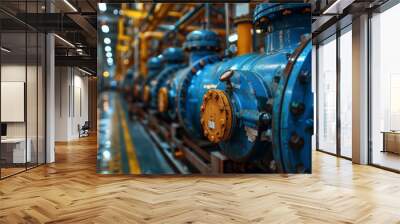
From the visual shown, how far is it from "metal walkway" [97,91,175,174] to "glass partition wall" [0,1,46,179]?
1.38 metres

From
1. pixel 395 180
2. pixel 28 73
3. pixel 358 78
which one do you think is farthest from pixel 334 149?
pixel 28 73

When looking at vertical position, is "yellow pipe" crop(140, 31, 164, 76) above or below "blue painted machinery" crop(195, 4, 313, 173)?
above

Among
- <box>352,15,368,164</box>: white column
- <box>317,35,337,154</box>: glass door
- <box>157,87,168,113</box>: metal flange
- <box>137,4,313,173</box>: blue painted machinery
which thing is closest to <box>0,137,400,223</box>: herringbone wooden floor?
<box>137,4,313,173</box>: blue painted machinery

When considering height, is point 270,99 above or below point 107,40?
below

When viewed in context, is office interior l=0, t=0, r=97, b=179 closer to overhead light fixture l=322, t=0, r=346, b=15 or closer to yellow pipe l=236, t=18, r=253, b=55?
yellow pipe l=236, t=18, r=253, b=55

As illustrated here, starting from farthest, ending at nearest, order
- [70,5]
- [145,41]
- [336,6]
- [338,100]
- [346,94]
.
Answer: [338,100]
[346,94]
[70,5]
[336,6]
[145,41]

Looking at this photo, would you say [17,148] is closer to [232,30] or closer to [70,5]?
[70,5]

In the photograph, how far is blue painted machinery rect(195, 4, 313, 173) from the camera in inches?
128

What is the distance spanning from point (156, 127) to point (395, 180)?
300 cm

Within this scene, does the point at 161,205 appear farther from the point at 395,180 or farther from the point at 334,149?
the point at 334,149

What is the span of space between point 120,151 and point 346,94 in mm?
4110

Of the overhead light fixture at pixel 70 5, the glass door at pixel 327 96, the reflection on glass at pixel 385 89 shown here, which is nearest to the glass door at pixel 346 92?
the glass door at pixel 327 96

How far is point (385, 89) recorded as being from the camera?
5254mm

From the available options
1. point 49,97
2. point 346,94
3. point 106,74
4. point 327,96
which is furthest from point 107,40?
point 327,96
